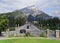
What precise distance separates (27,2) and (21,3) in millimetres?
106

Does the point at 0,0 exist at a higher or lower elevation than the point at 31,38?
higher

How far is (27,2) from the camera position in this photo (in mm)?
3371

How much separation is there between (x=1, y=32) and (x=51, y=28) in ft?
2.83

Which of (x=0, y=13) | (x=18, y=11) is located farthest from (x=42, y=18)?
(x=0, y=13)

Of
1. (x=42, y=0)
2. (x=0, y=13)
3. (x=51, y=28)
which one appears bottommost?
(x=51, y=28)

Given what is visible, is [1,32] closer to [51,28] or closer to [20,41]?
[20,41]

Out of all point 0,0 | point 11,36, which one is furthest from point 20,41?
point 0,0

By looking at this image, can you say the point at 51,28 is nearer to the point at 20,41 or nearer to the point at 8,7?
the point at 20,41

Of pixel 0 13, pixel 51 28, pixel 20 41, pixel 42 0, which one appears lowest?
pixel 20 41

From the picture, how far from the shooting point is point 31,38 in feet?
10.9

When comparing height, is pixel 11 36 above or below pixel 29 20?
below

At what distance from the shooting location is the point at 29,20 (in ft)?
11.0

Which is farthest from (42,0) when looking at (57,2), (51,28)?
(51,28)

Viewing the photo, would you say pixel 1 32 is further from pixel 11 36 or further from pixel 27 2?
pixel 27 2
